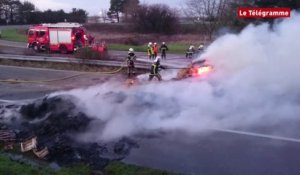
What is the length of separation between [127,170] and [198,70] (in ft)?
29.9

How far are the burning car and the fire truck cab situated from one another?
17.3 m

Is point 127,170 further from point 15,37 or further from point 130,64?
point 15,37

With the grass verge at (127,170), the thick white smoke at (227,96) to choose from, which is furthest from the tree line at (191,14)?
the grass verge at (127,170)

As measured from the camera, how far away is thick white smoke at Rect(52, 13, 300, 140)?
11.8 metres

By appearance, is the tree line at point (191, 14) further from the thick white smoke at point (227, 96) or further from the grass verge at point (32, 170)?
the grass verge at point (32, 170)

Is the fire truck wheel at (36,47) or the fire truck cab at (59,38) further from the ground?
the fire truck cab at (59,38)

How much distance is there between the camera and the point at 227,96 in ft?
46.6

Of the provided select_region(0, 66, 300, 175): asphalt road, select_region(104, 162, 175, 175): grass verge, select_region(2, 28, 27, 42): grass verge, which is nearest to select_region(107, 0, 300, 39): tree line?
select_region(2, 28, 27, 42): grass verge

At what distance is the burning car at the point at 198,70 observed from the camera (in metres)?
16.5

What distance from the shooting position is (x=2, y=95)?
17672 millimetres

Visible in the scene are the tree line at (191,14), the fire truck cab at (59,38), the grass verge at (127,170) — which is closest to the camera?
the grass verge at (127,170)

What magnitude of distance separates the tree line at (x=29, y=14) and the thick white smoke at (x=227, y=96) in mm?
72771

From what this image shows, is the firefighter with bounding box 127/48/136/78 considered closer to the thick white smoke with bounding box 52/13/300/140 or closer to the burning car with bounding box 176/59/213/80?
the burning car with bounding box 176/59/213/80

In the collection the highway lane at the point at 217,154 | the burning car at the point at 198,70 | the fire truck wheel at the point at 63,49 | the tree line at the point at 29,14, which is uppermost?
the tree line at the point at 29,14
